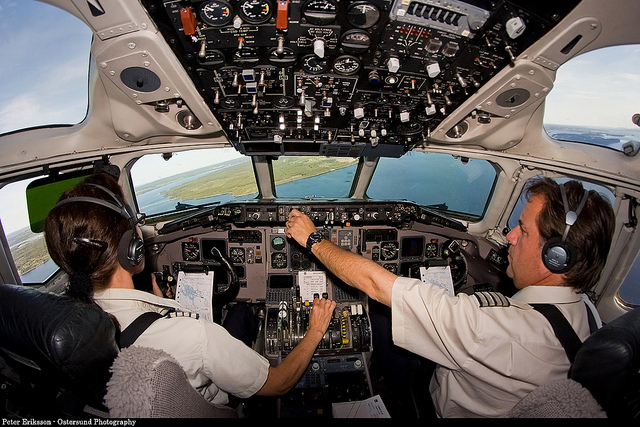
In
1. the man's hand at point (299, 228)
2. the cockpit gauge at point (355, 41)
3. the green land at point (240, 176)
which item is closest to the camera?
the cockpit gauge at point (355, 41)

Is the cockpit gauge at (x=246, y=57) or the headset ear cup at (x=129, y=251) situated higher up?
the cockpit gauge at (x=246, y=57)

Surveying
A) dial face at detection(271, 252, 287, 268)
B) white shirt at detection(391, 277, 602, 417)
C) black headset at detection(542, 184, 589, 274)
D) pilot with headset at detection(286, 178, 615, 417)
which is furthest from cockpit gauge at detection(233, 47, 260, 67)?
dial face at detection(271, 252, 287, 268)

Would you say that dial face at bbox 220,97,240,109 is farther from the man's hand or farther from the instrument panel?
the instrument panel

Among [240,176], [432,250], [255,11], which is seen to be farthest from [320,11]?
[432,250]

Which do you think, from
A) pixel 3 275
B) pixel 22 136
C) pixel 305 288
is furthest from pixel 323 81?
pixel 3 275

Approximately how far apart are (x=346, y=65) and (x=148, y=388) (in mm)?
1798

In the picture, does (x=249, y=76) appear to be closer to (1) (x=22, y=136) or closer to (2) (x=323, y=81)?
(2) (x=323, y=81)

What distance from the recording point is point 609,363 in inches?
39.4

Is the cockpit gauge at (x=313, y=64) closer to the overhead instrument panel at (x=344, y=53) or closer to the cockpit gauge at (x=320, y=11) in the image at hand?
the overhead instrument panel at (x=344, y=53)

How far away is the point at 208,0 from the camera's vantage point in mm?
1225

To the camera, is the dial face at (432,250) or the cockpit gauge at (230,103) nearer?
the cockpit gauge at (230,103)

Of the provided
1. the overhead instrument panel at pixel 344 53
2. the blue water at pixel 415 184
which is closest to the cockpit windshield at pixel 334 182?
the blue water at pixel 415 184

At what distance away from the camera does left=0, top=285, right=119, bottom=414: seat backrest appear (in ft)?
2.81

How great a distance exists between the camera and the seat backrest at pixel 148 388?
781mm
